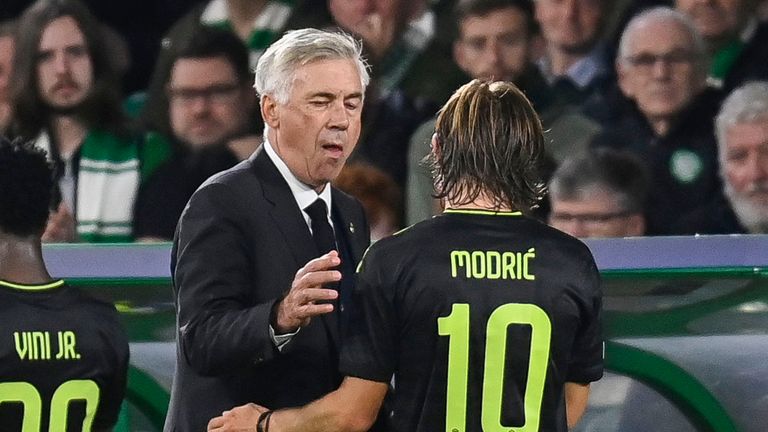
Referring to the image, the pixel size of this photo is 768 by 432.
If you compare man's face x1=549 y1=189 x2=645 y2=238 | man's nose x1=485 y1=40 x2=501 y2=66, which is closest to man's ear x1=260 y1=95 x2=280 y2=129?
man's face x1=549 y1=189 x2=645 y2=238

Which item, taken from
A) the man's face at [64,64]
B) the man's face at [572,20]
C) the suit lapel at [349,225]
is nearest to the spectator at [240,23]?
the man's face at [64,64]

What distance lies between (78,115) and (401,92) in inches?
43.1

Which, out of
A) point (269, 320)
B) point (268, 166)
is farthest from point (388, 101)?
point (269, 320)

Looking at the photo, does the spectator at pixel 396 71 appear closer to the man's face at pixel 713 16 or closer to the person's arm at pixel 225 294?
the man's face at pixel 713 16

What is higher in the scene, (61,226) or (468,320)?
(468,320)

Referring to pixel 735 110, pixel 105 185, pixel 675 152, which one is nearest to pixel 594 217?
pixel 675 152

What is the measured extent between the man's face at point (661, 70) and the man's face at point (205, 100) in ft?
4.22

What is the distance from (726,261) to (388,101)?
4.85ft

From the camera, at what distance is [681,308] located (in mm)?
3846

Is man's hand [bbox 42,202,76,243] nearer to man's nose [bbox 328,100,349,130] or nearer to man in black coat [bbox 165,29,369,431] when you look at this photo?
man in black coat [bbox 165,29,369,431]

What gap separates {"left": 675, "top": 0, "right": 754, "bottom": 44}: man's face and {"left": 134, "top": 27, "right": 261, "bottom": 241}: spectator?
149 centimetres

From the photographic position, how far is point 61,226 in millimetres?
4812

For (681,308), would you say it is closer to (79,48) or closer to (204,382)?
(204,382)

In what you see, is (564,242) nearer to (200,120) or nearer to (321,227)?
(321,227)
